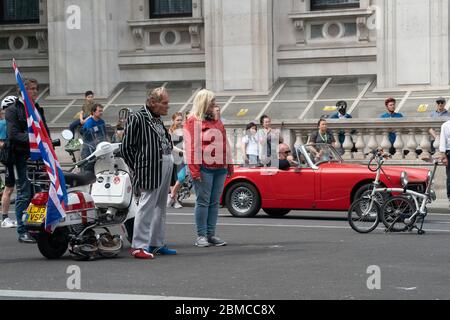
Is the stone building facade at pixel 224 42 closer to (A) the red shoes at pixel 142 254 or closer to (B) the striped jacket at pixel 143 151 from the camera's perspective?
(B) the striped jacket at pixel 143 151

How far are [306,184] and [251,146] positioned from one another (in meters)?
4.55

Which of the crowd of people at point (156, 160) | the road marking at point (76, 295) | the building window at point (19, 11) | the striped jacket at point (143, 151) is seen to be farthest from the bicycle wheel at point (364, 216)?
the building window at point (19, 11)

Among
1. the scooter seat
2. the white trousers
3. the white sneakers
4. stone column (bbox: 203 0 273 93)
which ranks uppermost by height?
stone column (bbox: 203 0 273 93)

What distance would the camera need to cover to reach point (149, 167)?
1353 centimetres

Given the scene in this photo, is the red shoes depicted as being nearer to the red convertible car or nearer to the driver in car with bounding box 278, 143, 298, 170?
the red convertible car

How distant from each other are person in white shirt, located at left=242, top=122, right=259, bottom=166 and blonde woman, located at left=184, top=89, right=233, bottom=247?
888cm

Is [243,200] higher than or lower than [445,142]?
lower

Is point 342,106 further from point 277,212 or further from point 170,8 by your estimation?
point 170,8

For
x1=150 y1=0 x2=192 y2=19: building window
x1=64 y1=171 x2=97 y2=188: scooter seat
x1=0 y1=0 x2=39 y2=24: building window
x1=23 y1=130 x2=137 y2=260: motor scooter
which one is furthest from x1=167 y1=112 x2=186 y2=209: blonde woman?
x1=0 y1=0 x2=39 y2=24: building window

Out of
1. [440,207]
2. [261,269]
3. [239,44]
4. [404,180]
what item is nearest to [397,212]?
[404,180]

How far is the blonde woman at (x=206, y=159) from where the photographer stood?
14.5 meters

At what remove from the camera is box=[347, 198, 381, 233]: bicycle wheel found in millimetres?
16656

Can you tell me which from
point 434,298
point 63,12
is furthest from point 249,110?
point 434,298

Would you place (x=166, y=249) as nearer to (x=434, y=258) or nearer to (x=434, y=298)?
(x=434, y=258)
